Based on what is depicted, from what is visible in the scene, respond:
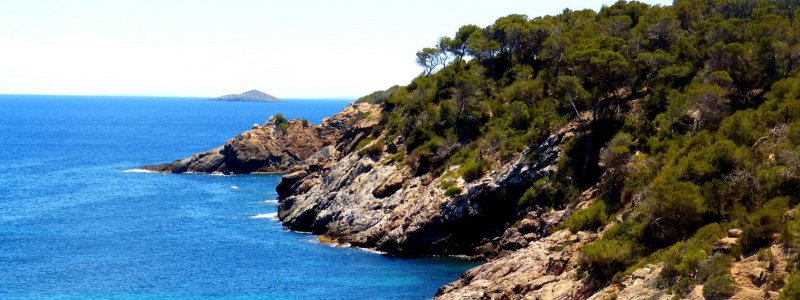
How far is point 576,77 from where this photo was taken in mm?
79000

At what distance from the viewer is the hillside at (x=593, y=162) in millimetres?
49469

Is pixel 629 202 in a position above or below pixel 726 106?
below

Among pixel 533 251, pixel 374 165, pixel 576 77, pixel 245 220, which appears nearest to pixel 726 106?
pixel 576 77

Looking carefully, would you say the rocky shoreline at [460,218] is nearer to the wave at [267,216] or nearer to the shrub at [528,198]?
the shrub at [528,198]

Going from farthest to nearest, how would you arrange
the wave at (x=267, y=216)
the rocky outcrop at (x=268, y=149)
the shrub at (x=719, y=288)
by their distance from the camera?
the rocky outcrop at (x=268, y=149), the wave at (x=267, y=216), the shrub at (x=719, y=288)

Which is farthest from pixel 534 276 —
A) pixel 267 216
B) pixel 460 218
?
pixel 267 216

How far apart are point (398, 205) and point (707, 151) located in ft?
116

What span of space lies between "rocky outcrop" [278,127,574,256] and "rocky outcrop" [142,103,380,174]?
4952 cm

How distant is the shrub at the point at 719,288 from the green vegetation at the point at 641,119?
A: 9 centimetres

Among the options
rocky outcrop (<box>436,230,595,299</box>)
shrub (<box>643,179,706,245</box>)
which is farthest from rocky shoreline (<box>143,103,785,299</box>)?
shrub (<box>643,179,706,245</box>)

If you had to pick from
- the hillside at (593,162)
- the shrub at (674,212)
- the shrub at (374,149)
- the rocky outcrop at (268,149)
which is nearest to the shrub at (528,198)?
the hillside at (593,162)

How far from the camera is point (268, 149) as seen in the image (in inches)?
5896

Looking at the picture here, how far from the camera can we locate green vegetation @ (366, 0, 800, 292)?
51406 mm

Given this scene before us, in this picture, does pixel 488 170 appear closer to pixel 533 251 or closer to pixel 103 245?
pixel 533 251
